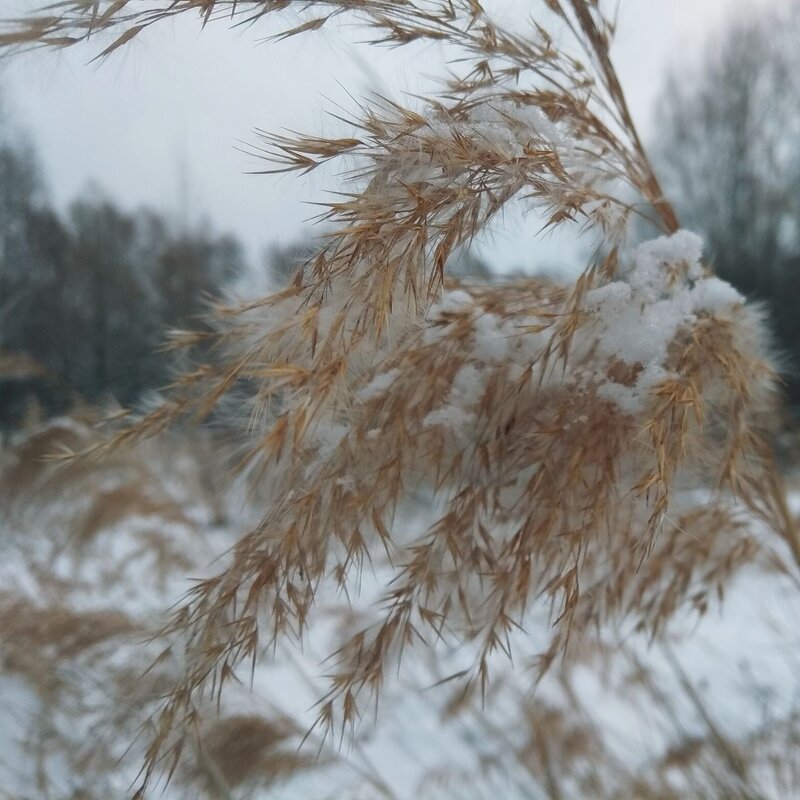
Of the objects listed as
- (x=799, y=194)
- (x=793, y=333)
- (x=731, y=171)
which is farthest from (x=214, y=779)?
(x=731, y=171)

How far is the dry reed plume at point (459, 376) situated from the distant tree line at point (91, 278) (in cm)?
670

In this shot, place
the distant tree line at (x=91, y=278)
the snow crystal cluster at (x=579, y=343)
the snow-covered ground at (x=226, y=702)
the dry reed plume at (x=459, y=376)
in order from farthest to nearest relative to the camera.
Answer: the distant tree line at (x=91, y=278) → the snow-covered ground at (x=226, y=702) → the snow crystal cluster at (x=579, y=343) → the dry reed plume at (x=459, y=376)

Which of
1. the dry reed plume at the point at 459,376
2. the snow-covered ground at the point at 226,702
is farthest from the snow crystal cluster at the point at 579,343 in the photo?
the snow-covered ground at the point at 226,702

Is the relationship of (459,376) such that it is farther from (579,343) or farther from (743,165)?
(743,165)

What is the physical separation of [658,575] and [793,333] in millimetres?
10977

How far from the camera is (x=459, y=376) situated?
0.98 m

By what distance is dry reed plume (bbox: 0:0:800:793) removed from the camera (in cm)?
79

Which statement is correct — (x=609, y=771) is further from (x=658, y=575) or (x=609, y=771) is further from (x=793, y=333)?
(x=793, y=333)

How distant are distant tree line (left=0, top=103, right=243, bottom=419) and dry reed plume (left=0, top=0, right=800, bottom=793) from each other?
670 centimetres

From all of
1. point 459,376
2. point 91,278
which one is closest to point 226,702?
point 459,376

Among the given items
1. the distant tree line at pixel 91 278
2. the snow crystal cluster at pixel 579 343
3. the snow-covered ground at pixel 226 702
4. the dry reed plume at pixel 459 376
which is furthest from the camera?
the distant tree line at pixel 91 278

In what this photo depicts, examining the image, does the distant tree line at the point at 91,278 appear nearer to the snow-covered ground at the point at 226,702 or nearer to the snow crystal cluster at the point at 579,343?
the snow-covered ground at the point at 226,702

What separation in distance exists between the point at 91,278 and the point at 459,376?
12.0 m

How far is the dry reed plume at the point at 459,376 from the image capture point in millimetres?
791
